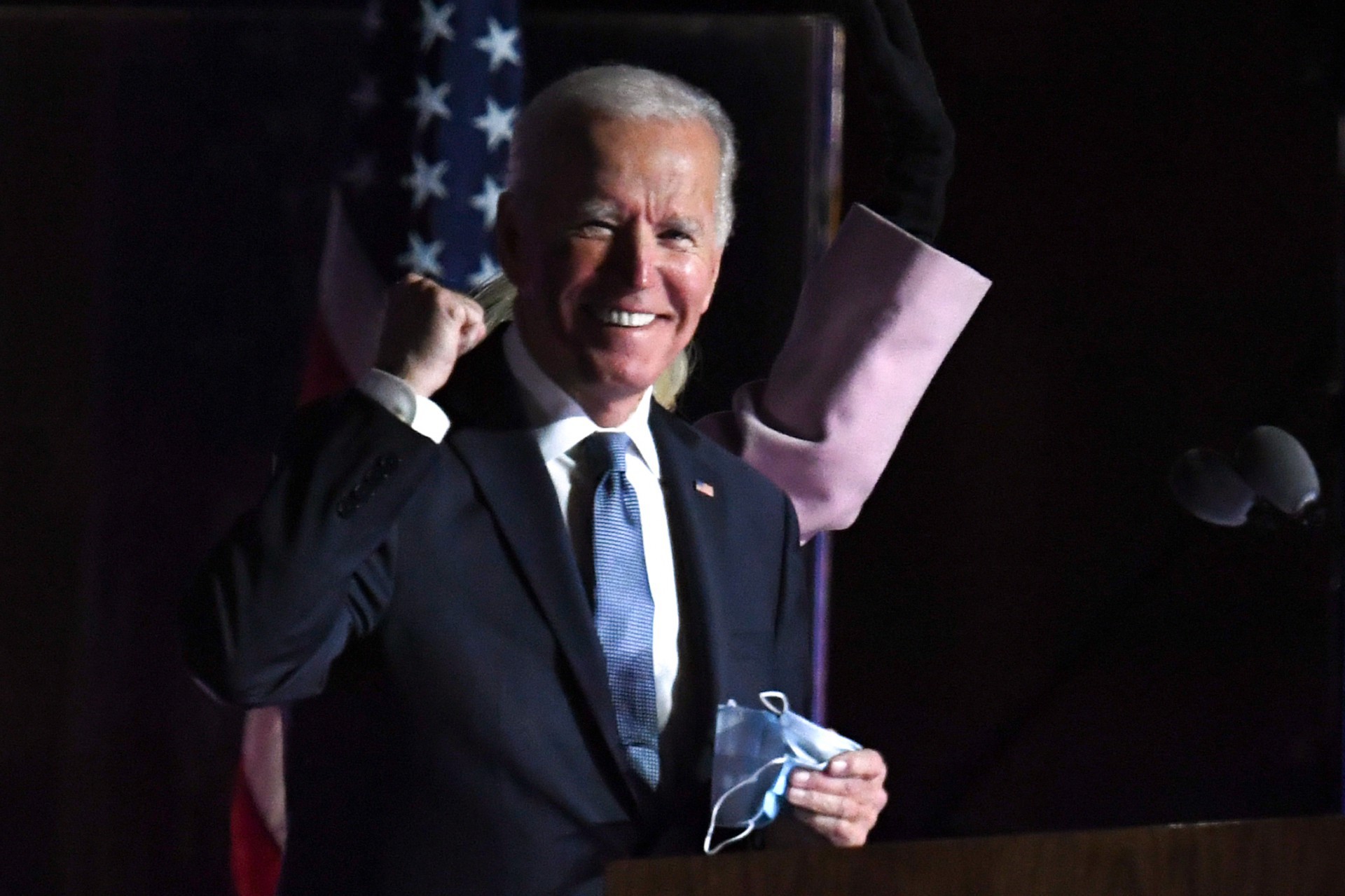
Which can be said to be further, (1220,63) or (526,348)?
(1220,63)

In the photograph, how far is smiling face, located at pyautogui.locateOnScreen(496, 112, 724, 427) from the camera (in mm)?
1396

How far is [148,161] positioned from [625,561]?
49.4 inches

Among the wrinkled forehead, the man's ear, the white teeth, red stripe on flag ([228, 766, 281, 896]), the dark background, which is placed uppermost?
the wrinkled forehead

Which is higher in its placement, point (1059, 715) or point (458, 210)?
point (458, 210)

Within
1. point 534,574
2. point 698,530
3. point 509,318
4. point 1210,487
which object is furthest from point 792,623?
point 1210,487

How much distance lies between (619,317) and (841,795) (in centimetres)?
46

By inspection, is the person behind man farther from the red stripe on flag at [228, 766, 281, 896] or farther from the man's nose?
the red stripe on flag at [228, 766, 281, 896]

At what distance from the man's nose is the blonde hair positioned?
13cm

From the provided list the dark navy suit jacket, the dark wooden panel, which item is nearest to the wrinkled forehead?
the dark navy suit jacket

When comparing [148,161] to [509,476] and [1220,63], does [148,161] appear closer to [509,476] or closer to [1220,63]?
[509,476]

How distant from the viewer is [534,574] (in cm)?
133

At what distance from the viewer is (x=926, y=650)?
2297mm

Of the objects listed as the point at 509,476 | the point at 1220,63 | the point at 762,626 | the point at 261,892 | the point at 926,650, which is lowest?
the point at 261,892

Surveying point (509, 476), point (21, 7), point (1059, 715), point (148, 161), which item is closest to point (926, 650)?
point (1059, 715)
